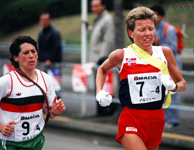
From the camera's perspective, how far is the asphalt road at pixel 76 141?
6.81 meters

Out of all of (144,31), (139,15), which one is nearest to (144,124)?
(144,31)

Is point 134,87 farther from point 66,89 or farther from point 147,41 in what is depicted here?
point 66,89

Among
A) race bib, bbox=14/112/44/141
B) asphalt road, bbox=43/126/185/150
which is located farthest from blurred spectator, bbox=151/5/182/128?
race bib, bbox=14/112/44/141

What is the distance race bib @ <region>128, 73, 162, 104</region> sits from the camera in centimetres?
379

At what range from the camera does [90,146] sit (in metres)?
6.95

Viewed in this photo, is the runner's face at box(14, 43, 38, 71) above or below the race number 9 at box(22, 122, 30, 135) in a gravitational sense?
above

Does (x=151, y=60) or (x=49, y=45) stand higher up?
→ (x=151, y=60)

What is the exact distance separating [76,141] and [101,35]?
2.18 metres

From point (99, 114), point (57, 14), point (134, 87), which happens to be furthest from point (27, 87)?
point (57, 14)

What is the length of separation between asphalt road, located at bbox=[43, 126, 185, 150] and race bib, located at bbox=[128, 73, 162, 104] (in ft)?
10.1

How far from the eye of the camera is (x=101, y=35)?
8188mm

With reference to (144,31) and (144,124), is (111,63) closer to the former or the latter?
(144,31)

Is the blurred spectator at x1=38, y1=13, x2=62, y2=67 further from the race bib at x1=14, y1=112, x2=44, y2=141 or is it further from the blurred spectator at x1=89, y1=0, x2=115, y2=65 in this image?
the race bib at x1=14, y1=112, x2=44, y2=141

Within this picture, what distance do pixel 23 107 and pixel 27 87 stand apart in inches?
7.3
